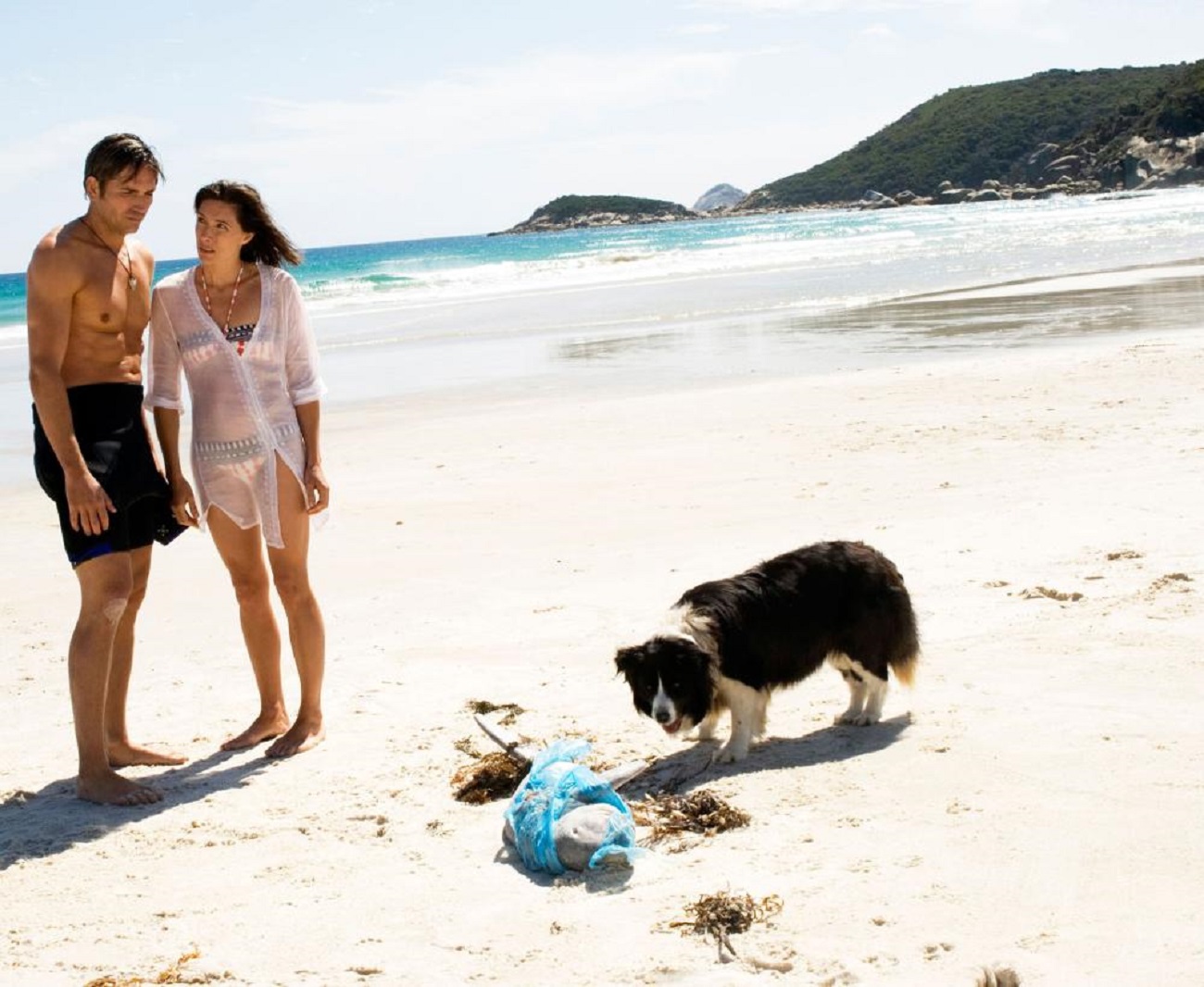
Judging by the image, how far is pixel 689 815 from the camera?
4.12m

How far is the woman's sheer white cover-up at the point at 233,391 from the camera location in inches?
188

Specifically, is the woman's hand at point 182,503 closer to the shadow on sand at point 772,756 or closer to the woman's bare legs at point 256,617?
the woman's bare legs at point 256,617

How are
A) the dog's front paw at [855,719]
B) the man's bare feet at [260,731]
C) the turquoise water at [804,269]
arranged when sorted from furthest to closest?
the turquoise water at [804,269] → the man's bare feet at [260,731] → the dog's front paw at [855,719]

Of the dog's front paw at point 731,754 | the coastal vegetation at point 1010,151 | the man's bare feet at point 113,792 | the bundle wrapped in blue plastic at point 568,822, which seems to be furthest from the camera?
the coastal vegetation at point 1010,151

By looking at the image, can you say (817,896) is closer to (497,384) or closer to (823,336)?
(497,384)

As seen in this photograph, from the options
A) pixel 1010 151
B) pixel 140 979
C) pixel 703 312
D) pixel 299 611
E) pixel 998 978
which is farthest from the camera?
pixel 1010 151

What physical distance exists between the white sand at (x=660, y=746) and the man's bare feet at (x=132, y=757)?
0.30 feet

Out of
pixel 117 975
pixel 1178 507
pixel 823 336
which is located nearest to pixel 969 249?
pixel 823 336

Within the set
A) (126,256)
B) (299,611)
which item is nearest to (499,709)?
(299,611)

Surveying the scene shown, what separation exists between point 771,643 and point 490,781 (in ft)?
3.53

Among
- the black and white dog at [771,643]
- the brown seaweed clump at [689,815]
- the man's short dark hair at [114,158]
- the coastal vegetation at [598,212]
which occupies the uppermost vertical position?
the coastal vegetation at [598,212]

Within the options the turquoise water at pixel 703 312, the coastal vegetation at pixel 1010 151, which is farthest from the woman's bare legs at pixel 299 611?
the coastal vegetation at pixel 1010 151

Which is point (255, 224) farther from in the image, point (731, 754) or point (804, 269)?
point (804, 269)

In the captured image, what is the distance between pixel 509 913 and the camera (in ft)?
11.8
